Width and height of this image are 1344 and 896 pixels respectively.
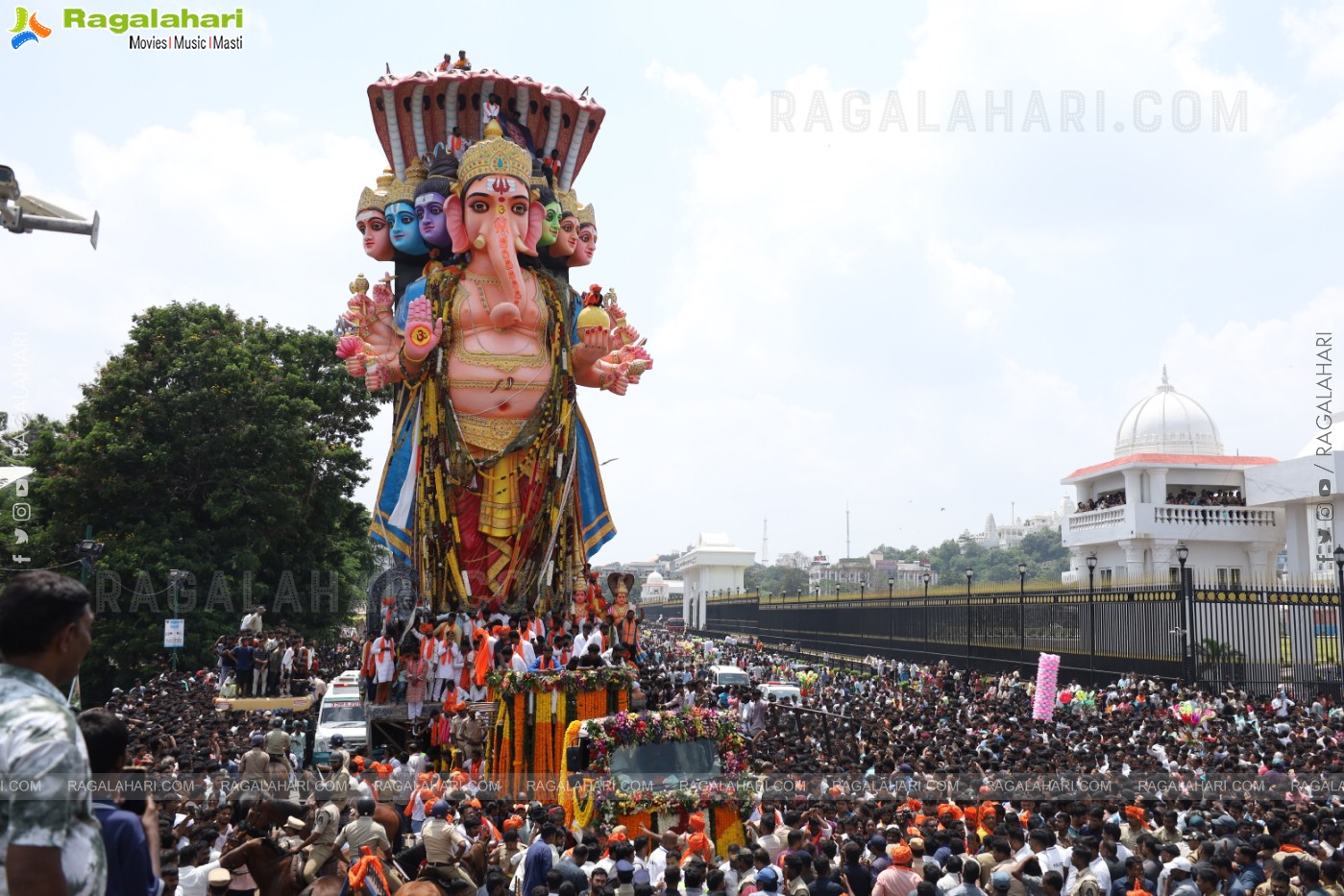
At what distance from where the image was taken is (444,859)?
8.54 metres

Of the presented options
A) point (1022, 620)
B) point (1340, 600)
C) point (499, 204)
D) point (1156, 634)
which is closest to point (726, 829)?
point (499, 204)

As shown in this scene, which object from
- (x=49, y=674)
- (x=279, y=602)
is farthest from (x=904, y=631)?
(x=49, y=674)

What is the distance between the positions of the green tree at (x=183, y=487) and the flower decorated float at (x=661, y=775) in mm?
22924

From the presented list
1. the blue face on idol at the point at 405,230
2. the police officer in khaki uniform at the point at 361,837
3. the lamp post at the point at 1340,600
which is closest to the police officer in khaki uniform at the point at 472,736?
the police officer in khaki uniform at the point at 361,837

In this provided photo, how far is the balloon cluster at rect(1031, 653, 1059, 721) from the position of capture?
22281mm

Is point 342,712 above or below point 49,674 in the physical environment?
below

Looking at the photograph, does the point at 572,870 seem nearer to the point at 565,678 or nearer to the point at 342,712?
the point at 565,678

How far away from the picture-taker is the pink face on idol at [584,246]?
2700cm

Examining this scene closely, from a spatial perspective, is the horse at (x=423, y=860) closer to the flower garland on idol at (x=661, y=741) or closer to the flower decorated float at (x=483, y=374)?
the flower garland on idol at (x=661, y=741)

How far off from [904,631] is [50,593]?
41.9 meters

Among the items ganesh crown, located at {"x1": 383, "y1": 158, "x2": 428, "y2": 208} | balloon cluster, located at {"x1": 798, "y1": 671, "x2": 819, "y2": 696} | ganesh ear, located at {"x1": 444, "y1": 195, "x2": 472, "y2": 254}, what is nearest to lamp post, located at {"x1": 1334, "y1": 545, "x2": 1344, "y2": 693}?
balloon cluster, located at {"x1": 798, "y1": 671, "x2": 819, "y2": 696}

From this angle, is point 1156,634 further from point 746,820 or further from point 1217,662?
point 746,820

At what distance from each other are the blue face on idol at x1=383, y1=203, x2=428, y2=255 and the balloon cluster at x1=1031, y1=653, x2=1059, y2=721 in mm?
15349

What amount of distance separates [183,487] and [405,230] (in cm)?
1217
